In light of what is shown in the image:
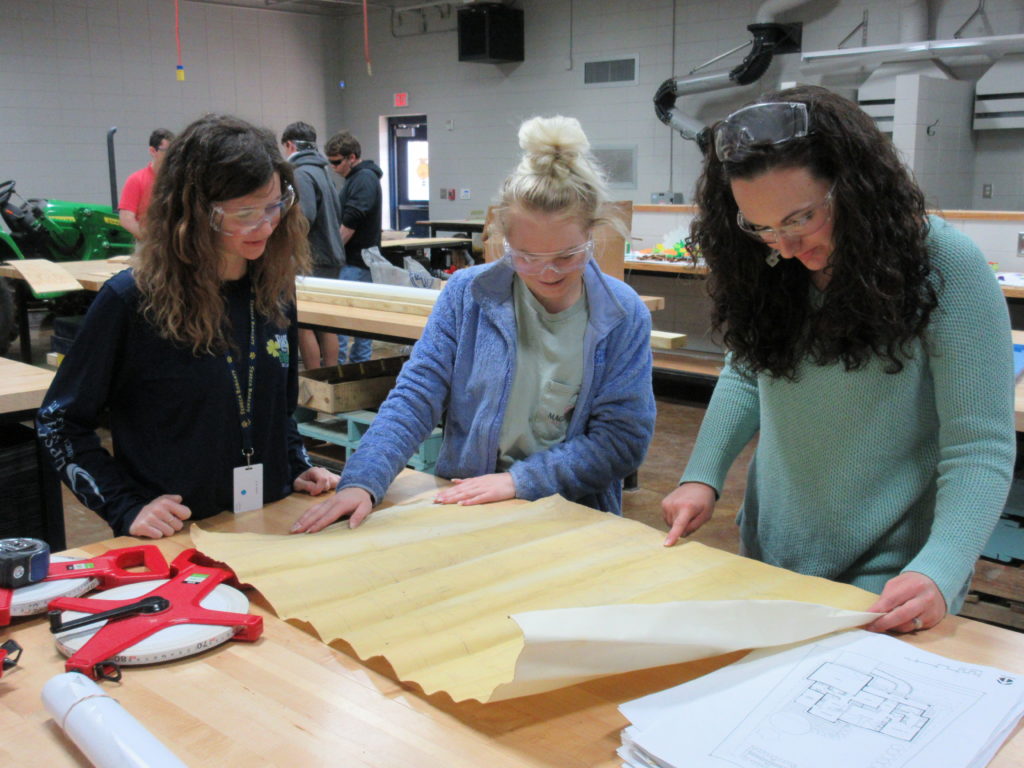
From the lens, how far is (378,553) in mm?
1296

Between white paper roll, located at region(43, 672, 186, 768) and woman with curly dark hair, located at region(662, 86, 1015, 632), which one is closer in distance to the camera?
white paper roll, located at region(43, 672, 186, 768)

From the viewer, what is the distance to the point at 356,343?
18.7 ft

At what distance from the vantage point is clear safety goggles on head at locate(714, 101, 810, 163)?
3.72ft

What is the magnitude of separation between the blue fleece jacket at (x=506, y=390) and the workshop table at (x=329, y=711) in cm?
58

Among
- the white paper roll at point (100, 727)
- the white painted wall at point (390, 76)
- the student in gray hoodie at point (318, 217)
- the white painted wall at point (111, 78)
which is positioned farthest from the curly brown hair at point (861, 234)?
the white painted wall at point (111, 78)

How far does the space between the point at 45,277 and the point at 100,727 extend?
4717 millimetres

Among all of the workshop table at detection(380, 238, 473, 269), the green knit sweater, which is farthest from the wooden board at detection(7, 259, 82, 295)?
the green knit sweater

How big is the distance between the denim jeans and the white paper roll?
4482 millimetres

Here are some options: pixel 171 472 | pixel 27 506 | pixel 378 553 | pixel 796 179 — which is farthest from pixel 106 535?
pixel 796 179

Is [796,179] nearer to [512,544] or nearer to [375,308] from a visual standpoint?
[512,544]

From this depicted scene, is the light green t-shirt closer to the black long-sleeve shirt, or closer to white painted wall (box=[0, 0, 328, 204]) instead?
the black long-sleeve shirt

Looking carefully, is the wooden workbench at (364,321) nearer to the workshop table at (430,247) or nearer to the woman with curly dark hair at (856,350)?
the woman with curly dark hair at (856,350)

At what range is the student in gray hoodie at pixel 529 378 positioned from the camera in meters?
1.55

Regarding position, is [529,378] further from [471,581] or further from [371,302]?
[371,302]
